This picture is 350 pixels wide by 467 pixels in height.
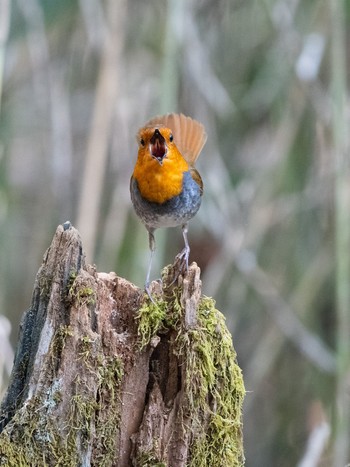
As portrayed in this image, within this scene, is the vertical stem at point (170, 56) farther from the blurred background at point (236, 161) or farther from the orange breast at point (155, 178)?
the orange breast at point (155, 178)

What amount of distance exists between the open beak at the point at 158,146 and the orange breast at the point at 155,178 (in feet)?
0.06

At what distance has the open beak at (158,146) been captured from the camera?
9.99 feet

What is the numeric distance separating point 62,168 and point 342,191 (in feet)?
8.35

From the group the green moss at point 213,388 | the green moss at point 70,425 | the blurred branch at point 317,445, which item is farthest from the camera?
the blurred branch at point 317,445

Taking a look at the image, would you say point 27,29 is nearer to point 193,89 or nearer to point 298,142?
point 193,89

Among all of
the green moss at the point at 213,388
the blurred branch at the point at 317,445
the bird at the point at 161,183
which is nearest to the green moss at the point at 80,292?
the green moss at the point at 213,388

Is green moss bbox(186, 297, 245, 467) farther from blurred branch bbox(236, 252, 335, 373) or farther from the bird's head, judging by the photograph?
blurred branch bbox(236, 252, 335, 373)

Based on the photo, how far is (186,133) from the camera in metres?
3.45

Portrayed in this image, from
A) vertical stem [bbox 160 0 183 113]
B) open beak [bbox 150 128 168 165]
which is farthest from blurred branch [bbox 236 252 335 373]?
open beak [bbox 150 128 168 165]

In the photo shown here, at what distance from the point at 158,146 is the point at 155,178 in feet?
0.38

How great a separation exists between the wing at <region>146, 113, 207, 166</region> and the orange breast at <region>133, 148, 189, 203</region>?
0.35m

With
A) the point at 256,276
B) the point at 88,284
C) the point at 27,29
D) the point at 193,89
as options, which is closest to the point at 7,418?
the point at 88,284

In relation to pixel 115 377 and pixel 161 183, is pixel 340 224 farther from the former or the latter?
pixel 115 377

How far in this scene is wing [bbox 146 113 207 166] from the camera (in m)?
3.43
